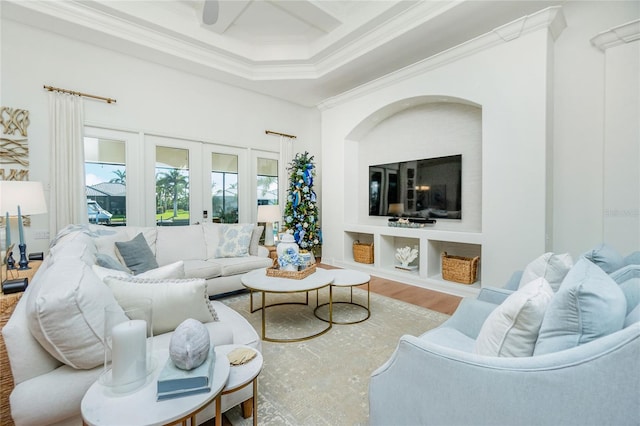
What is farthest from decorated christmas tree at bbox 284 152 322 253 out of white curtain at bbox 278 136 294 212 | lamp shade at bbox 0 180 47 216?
lamp shade at bbox 0 180 47 216

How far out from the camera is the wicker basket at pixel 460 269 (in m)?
3.86

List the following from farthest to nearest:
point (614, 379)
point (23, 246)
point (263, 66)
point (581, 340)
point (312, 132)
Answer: point (312, 132), point (263, 66), point (23, 246), point (581, 340), point (614, 379)

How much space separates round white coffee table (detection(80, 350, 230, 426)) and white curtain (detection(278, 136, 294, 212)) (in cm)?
490

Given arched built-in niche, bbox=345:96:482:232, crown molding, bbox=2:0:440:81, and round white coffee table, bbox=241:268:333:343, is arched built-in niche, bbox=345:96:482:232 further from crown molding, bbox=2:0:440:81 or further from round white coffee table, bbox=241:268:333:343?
round white coffee table, bbox=241:268:333:343

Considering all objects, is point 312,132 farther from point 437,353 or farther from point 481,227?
point 437,353

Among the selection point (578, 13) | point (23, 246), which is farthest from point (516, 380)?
point (578, 13)

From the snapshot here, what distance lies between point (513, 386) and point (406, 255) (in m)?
3.88

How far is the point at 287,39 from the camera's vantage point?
14.9 ft

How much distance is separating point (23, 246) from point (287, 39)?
4.06m

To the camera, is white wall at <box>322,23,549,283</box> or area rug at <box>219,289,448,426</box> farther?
white wall at <box>322,23,549,283</box>

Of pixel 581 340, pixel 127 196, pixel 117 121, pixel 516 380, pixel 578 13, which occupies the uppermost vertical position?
pixel 578 13

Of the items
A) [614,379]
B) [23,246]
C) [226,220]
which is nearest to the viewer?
[614,379]

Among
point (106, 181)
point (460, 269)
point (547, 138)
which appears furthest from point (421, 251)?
point (106, 181)

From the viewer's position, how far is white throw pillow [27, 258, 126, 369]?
1.06 meters
